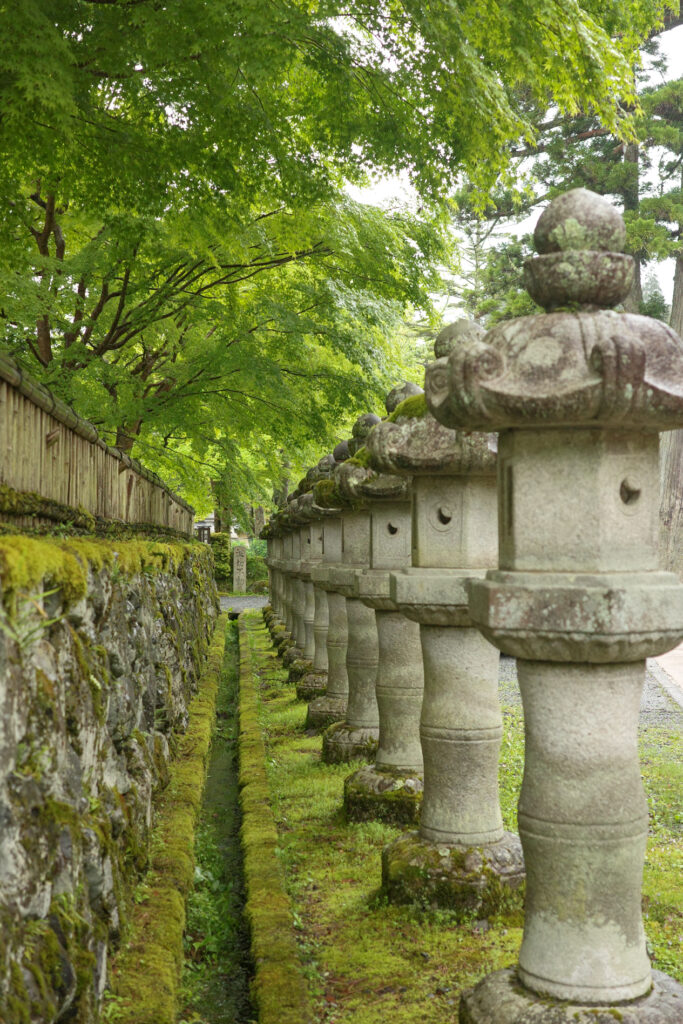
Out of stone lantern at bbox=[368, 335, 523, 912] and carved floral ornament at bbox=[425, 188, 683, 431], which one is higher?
carved floral ornament at bbox=[425, 188, 683, 431]

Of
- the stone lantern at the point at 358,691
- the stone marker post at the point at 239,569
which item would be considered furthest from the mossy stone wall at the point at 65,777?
the stone marker post at the point at 239,569

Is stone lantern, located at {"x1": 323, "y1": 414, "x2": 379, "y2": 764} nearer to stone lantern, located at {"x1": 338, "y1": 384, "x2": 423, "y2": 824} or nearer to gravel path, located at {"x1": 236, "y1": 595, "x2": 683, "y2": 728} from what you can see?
stone lantern, located at {"x1": 338, "y1": 384, "x2": 423, "y2": 824}

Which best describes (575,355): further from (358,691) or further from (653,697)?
(653,697)

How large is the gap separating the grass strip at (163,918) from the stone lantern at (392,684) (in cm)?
118

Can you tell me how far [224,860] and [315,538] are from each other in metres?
7.13

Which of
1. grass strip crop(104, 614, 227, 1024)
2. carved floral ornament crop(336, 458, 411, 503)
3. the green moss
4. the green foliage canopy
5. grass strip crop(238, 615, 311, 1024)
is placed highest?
the green foliage canopy

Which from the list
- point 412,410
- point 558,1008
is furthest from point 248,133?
point 558,1008

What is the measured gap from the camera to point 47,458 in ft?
20.6

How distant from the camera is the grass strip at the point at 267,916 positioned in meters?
3.78

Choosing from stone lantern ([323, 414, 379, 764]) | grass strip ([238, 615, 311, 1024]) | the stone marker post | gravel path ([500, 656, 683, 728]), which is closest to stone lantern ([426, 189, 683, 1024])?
grass strip ([238, 615, 311, 1024])

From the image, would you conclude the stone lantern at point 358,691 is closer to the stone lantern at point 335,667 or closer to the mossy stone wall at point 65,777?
the stone lantern at point 335,667

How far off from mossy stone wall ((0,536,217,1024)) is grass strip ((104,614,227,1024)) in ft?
0.34

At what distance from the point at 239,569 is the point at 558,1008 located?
37.2 m

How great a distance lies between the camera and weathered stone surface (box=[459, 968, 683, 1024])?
295cm
